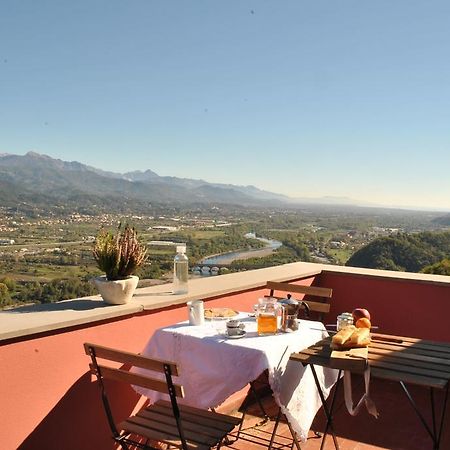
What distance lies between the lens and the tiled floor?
3336mm

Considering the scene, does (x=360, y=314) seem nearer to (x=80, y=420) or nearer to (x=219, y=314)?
(x=219, y=314)

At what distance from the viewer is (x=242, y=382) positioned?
2398mm

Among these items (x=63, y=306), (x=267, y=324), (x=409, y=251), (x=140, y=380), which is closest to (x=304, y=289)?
(x=267, y=324)

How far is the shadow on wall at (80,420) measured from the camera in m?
2.61

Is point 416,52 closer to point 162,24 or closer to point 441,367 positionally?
point 162,24

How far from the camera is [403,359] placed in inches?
94.1

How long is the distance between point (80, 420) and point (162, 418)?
56 cm

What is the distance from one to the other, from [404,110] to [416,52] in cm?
1251

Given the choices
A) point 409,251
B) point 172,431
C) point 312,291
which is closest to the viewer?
point 172,431

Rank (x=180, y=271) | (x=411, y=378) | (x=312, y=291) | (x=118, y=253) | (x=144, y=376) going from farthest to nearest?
(x=312, y=291) < (x=180, y=271) < (x=118, y=253) < (x=144, y=376) < (x=411, y=378)

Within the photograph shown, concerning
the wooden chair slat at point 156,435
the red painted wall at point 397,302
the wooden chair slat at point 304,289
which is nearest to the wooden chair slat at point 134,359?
the wooden chair slat at point 156,435

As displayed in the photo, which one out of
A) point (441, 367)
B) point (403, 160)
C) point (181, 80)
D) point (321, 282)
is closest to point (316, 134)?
point (181, 80)

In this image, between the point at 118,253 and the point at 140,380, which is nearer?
the point at 140,380

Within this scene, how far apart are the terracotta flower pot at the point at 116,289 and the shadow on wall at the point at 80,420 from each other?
429 millimetres
